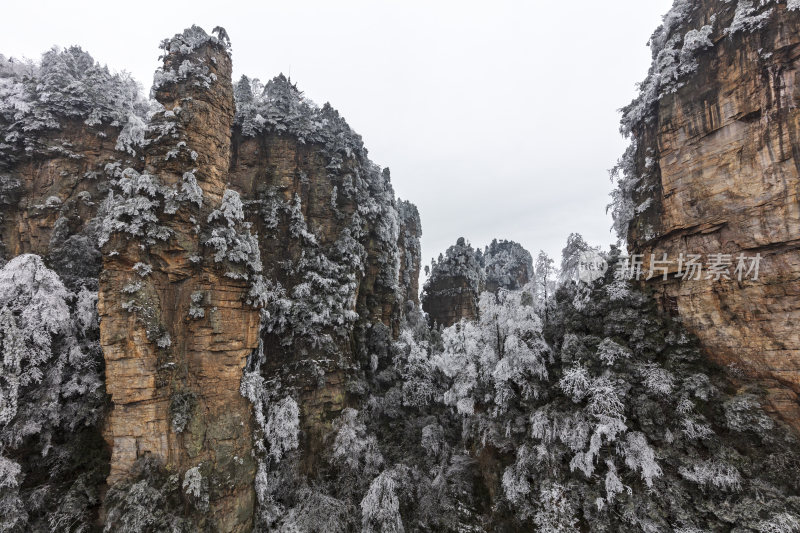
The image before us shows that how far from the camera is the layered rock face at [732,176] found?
1171 cm

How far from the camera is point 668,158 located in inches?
601

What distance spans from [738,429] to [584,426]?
4726 mm

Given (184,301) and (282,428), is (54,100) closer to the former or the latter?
(184,301)

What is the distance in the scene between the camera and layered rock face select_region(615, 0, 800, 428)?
11711mm

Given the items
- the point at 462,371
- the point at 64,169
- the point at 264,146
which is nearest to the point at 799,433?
the point at 462,371

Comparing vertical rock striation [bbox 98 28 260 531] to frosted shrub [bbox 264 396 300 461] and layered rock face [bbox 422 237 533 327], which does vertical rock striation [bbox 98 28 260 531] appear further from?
layered rock face [bbox 422 237 533 327]

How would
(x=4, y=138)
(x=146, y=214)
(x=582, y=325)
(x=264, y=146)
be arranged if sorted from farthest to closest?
(x=264, y=146), (x=582, y=325), (x=4, y=138), (x=146, y=214)

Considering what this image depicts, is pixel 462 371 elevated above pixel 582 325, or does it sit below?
below

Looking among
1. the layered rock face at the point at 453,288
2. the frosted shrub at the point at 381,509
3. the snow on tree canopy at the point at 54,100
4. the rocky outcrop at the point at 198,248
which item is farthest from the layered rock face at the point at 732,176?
the snow on tree canopy at the point at 54,100

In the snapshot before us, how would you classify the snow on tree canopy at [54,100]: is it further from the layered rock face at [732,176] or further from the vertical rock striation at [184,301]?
the layered rock face at [732,176]

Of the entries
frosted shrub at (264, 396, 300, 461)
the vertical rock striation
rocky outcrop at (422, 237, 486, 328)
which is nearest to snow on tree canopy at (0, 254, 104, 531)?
the vertical rock striation

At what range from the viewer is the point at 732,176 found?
13070 millimetres

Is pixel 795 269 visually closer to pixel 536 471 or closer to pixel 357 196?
pixel 536 471

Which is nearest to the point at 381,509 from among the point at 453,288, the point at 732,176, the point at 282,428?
the point at 282,428
